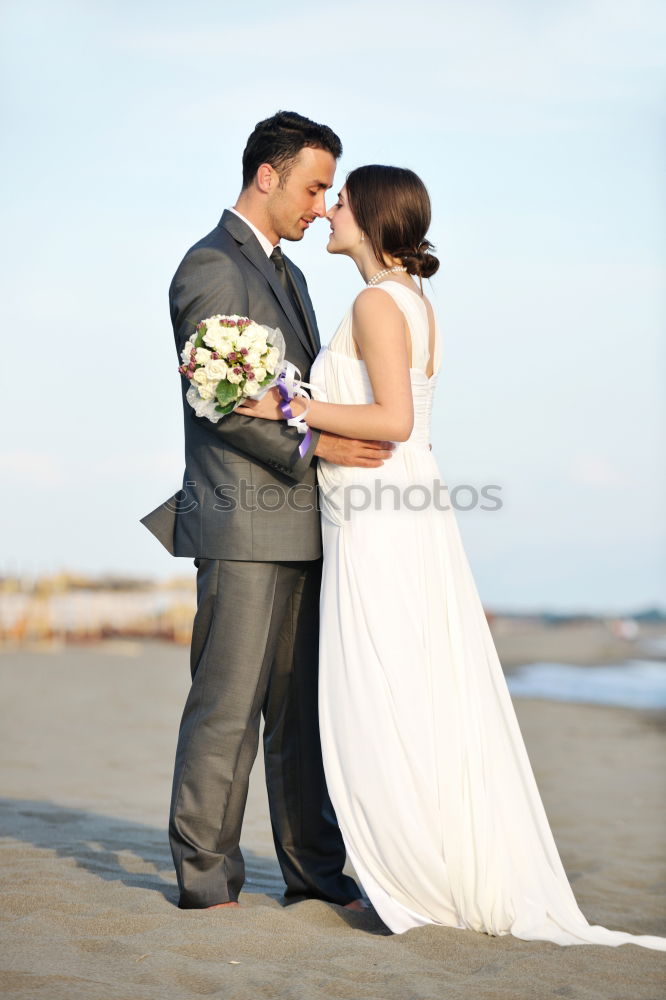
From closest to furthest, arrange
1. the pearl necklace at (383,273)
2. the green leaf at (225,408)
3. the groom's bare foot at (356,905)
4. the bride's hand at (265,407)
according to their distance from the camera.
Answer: the green leaf at (225,408) < the bride's hand at (265,407) < the pearl necklace at (383,273) < the groom's bare foot at (356,905)

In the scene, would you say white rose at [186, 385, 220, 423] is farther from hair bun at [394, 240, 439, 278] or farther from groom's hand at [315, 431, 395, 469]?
hair bun at [394, 240, 439, 278]

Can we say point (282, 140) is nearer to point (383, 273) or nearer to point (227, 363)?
point (383, 273)

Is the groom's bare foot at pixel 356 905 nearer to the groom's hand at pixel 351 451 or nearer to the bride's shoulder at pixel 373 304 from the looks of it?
the groom's hand at pixel 351 451

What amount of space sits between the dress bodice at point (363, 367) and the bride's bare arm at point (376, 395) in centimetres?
8

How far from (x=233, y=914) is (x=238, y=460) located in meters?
1.55

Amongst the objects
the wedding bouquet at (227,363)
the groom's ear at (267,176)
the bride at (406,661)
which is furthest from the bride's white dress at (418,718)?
the groom's ear at (267,176)

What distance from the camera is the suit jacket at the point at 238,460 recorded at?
3783 mm

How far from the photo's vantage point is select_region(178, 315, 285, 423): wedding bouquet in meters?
A: 3.51

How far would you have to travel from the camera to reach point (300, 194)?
13.5 ft

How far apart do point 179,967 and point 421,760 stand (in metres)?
1.03

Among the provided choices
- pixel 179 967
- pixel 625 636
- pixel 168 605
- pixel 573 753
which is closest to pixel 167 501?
pixel 179 967

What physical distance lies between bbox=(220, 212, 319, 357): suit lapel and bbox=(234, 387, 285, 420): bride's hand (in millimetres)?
434

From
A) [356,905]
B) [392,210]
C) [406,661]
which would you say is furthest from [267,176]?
[356,905]

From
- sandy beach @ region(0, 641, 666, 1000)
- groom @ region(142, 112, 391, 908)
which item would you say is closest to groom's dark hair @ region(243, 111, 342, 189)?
groom @ region(142, 112, 391, 908)
